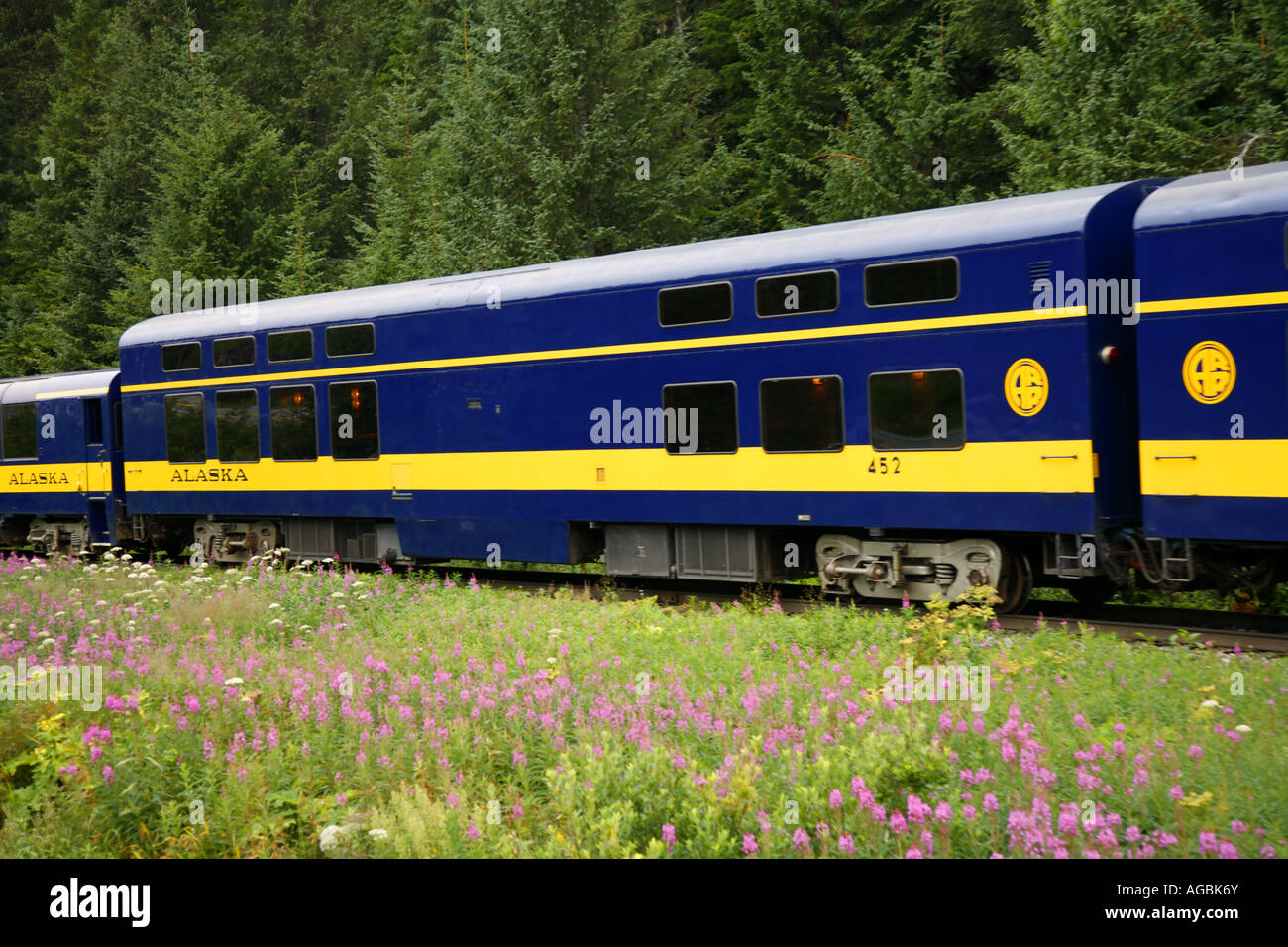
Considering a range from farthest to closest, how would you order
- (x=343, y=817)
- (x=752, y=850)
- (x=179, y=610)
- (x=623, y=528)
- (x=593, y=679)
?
(x=623, y=528) → (x=179, y=610) → (x=593, y=679) → (x=343, y=817) → (x=752, y=850)

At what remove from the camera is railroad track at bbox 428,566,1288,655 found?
9820 millimetres

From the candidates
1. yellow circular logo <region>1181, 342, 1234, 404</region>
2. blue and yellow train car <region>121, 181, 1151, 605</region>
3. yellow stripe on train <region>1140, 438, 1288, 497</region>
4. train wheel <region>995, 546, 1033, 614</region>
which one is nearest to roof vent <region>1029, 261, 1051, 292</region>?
blue and yellow train car <region>121, 181, 1151, 605</region>

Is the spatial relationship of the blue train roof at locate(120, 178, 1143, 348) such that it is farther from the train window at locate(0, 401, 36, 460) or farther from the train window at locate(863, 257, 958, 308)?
the train window at locate(0, 401, 36, 460)

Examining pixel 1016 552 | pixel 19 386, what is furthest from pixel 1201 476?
pixel 19 386

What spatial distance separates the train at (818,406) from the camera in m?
9.74

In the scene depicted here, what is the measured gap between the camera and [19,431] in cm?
2152

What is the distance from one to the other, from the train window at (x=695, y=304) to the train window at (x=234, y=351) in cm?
718

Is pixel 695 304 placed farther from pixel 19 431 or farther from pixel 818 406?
pixel 19 431

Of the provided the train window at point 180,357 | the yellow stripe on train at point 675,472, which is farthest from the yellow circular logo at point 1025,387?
the train window at point 180,357

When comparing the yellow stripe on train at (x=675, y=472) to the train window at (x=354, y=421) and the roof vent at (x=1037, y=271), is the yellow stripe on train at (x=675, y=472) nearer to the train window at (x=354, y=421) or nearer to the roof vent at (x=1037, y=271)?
the train window at (x=354, y=421)

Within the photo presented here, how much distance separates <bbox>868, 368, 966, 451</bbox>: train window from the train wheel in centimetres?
122

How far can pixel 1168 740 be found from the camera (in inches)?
250

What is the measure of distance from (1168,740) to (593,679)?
352 centimetres

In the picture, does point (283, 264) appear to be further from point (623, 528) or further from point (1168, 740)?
point (1168, 740)
